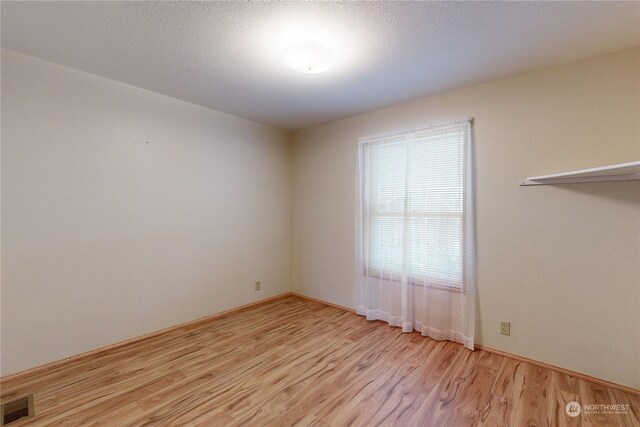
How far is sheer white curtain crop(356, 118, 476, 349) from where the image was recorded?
2574mm

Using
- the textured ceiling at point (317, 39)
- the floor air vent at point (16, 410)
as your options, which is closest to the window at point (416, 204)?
the textured ceiling at point (317, 39)

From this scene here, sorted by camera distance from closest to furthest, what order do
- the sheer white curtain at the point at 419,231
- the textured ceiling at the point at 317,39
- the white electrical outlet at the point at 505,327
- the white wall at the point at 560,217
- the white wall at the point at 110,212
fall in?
the textured ceiling at the point at 317,39
the white wall at the point at 560,217
the white wall at the point at 110,212
the white electrical outlet at the point at 505,327
the sheer white curtain at the point at 419,231

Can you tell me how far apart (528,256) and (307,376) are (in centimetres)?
202

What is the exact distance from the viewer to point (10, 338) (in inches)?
80.4

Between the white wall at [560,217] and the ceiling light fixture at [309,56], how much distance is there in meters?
1.38

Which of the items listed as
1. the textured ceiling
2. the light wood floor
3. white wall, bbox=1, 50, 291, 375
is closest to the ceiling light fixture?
the textured ceiling

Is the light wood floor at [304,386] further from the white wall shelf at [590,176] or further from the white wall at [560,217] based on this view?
the white wall shelf at [590,176]

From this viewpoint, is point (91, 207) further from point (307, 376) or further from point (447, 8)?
point (447, 8)

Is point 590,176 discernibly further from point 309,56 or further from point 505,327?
point 309,56

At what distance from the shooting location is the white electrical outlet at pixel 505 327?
7.83 ft

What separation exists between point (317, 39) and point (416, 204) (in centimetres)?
177

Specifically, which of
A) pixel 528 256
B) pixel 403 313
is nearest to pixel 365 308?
pixel 403 313

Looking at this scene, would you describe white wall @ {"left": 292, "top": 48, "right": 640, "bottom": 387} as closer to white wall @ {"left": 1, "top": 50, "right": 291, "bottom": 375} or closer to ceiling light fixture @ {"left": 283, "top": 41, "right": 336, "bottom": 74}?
ceiling light fixture @ {"left": 283, "top": 41, "right": 336, "bottom": 74}

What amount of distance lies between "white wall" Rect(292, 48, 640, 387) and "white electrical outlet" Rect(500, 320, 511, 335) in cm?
3
